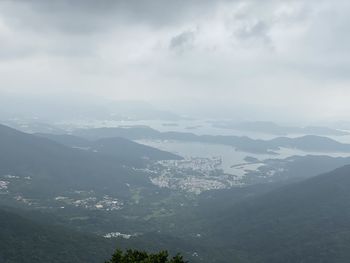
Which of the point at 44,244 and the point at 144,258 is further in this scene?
the point at 44,244

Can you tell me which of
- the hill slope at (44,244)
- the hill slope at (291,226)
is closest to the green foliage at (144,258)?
the hill slope at (44,244)

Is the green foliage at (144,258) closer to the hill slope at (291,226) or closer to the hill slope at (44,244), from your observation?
the hill slope at (44,244)

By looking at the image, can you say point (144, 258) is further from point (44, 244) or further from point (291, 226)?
point (291, 226)

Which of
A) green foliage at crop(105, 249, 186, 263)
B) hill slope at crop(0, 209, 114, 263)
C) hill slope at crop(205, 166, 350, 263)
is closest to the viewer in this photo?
green foliage at crop(105, 249, 186, 263)

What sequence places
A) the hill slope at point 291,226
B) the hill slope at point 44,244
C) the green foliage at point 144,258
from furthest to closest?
the hill slope at point 291,226
the hill slope at point 44,244
the green foliage at point 144,258

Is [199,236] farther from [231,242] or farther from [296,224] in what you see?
[296,224]

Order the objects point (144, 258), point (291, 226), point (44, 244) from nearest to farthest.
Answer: point (144, 258)
point (44, 244)
point (291, 226)

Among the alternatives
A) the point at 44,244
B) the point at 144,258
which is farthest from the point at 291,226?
the point at 144,258

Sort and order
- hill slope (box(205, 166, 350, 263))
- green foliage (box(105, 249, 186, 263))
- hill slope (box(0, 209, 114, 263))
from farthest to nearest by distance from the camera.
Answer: hill slope (box(205, 166, 350, 263)) < hill slope (box(0, 209, 114, 263)) < green foliage (box(105, 249, 186, 263))

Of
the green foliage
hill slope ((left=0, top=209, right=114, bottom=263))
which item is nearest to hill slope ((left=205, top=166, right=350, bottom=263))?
hill slope ((left=0, top=209, right=114, bottom=263))

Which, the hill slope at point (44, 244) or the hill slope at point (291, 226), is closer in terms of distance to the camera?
the hill slope at point (44, 244)

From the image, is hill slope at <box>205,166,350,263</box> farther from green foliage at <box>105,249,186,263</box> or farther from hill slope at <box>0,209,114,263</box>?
green foliage at <box>105,249,186,263</box>
